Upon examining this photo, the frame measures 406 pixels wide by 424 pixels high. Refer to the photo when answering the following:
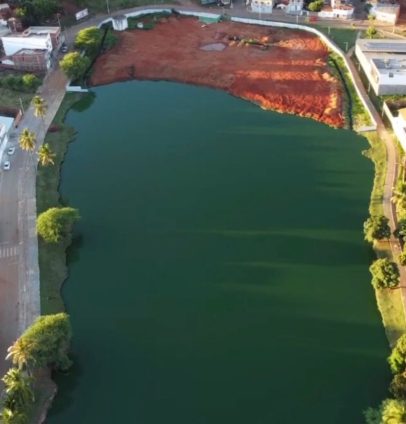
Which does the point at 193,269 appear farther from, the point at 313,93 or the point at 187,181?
the point at 313,93

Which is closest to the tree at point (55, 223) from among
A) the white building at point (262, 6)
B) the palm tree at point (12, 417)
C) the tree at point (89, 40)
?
the palm tree at point (12, 417)

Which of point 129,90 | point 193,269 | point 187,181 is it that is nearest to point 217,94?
point 129,90

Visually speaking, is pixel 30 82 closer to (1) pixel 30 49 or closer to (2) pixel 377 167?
(1) pixel 30 49

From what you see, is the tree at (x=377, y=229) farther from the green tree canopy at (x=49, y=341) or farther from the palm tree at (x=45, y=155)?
the palm tree at (x=45, y=155)

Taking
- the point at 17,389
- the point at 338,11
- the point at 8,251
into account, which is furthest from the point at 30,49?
the point at 17,389

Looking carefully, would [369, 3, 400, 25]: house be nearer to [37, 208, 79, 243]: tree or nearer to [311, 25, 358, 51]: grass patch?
[311, 25, 358, 51]: grass patch
